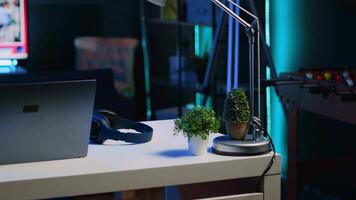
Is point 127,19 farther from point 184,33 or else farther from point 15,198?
point 15,198

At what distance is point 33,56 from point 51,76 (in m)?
2.84

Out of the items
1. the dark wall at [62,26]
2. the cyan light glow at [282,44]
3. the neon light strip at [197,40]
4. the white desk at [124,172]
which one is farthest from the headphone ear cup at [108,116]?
the dark wall at [62,26]

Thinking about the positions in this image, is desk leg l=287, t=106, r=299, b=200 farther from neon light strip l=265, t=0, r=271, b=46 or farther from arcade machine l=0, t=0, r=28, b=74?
arcade machine l=0, t=0, r=28, b=74

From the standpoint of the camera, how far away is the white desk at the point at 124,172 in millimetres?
1386

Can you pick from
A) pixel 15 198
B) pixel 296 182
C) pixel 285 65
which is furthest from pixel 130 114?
pixel 15 198

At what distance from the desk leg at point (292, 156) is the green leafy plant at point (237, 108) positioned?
1452mm

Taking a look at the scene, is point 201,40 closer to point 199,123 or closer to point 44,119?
point 199,123

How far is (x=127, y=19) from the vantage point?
5.51m

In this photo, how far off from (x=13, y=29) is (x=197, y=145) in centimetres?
228

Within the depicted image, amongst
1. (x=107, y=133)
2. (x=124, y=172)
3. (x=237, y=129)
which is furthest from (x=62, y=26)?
(x=124, y=172)

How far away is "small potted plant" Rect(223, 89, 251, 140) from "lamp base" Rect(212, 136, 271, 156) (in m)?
0.03

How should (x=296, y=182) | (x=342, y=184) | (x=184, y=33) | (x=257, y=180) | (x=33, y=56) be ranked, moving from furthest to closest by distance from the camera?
(x=33, y=56)
(x=184, y=33)
(x=342, y=184)
(x=296, y=182)
(x=257, y=180)

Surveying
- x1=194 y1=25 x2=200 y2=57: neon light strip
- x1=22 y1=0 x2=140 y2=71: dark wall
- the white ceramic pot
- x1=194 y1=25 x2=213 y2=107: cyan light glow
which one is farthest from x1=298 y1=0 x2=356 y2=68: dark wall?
x1=22 y1=0 x2=140 y2=71: dark wall

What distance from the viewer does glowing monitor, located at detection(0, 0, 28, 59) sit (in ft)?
11.4
